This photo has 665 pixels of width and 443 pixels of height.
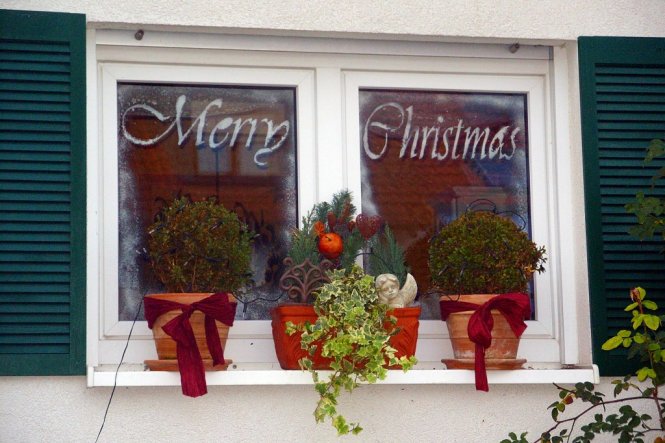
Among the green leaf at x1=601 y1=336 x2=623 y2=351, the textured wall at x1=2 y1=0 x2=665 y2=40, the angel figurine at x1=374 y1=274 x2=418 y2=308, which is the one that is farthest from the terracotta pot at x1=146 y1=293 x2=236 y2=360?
the green leaf at x1=601 y1=336 x2=623 y2=351

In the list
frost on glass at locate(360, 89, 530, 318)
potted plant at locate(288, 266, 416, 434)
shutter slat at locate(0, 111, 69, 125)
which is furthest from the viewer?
frost on glass at locate(360, 89, 530, 318)

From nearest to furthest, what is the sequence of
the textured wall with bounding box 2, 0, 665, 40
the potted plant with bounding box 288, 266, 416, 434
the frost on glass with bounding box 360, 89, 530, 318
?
the potted plant with bounding box 288, 266, 416, 434 < the textured wall with bounding box 2, 0, 665, 40 < the frost on glass with bounding box 360, 89, 530, 318

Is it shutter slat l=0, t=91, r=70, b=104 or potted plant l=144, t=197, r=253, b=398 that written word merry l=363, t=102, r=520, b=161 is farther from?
shutter slat l=0, t=91, r=70, b=104

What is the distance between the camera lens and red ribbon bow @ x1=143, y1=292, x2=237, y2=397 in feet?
13.3

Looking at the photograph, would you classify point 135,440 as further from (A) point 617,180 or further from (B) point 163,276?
(A) point 617,180

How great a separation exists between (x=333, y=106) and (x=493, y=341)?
1075 mm

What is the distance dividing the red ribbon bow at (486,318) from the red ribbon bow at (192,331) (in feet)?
2.71

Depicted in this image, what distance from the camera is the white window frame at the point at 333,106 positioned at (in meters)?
4.46

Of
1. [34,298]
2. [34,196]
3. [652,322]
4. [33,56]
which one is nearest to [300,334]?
[34,298]

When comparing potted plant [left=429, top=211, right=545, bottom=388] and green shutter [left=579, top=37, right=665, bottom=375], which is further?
green shutter [left=579, top=37, right=665, bottom=375]

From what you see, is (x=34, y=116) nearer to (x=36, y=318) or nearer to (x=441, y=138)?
(x=36, y=318)

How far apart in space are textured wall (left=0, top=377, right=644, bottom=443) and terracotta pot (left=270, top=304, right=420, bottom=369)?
0.17 m

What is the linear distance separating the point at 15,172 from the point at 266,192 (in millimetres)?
930

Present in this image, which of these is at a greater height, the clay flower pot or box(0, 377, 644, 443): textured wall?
the clay flower pot
